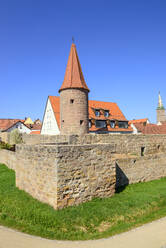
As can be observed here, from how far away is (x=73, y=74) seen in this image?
18.2 meters

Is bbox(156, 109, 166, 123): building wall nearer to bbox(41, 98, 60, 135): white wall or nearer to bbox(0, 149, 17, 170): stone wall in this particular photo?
bbox(41, 98, 60, 135): white wall

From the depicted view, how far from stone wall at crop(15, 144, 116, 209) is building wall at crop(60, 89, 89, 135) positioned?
779 centimetres

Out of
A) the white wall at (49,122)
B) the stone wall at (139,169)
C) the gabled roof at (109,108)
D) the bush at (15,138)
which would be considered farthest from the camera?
the gabled roof at (109,108)

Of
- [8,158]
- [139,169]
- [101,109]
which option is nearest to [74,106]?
[8,158]

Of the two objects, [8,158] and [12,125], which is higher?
[12,125]

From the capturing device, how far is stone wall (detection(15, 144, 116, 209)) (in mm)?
7285

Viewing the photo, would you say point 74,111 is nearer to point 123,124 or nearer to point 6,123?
point 123,124

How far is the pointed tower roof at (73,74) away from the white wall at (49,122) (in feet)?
39.4

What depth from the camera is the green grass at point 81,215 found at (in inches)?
239

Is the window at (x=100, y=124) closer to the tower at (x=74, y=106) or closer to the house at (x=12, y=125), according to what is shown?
the tower at (x=74, y=106)

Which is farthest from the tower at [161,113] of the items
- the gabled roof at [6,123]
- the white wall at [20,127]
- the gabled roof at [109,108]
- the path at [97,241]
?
the path at [97,241]

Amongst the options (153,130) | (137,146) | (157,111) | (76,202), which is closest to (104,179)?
(76,202)

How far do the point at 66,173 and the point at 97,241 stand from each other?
2.66 metres

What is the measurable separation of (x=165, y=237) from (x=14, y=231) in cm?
487
